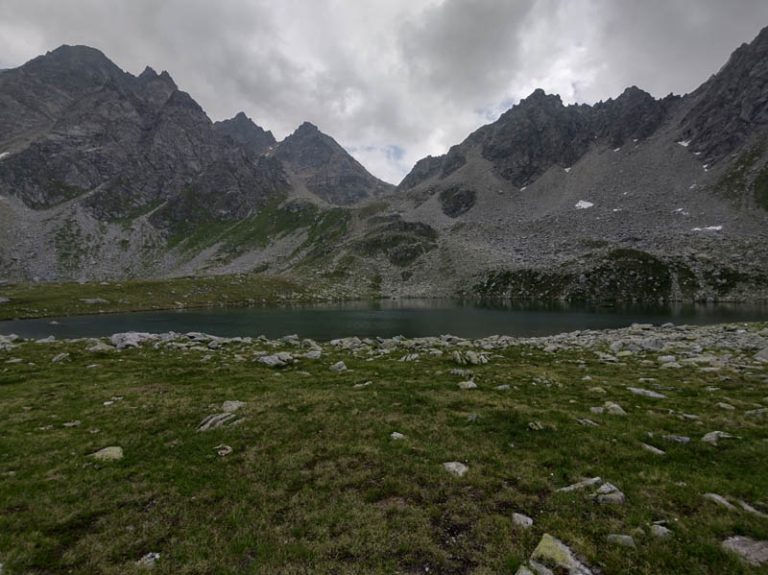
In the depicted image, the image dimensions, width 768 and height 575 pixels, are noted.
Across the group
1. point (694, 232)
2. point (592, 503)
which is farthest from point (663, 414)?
point (694, 232)

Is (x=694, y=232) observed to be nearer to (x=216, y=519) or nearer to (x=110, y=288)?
(x=216, y=519)

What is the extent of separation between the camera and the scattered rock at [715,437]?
44.7 feet

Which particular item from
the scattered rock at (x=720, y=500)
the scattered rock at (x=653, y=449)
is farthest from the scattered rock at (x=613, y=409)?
the scattered rock at (x=720, y=500)

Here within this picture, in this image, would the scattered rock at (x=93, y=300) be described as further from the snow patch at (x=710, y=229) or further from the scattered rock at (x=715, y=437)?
the snow patch at (x=710, y=229)

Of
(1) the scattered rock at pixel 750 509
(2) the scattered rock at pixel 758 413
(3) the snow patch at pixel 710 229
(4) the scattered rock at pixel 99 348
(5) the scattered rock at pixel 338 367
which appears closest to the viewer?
(1) the scattered rock at pixel 750 509

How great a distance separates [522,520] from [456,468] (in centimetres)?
307

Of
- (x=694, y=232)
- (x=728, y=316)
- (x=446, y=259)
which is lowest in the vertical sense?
(x=728, y=316)

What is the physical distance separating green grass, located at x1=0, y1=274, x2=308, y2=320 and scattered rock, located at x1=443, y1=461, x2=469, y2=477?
343 ft

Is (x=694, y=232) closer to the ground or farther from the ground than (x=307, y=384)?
farther from the ground

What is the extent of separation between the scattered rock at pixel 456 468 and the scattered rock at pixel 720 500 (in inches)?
255

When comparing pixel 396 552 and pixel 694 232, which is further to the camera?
pixel 694 232

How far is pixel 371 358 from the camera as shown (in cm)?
3166

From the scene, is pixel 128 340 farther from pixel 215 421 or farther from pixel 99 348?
pixel 215 421

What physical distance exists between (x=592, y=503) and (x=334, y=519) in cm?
703
